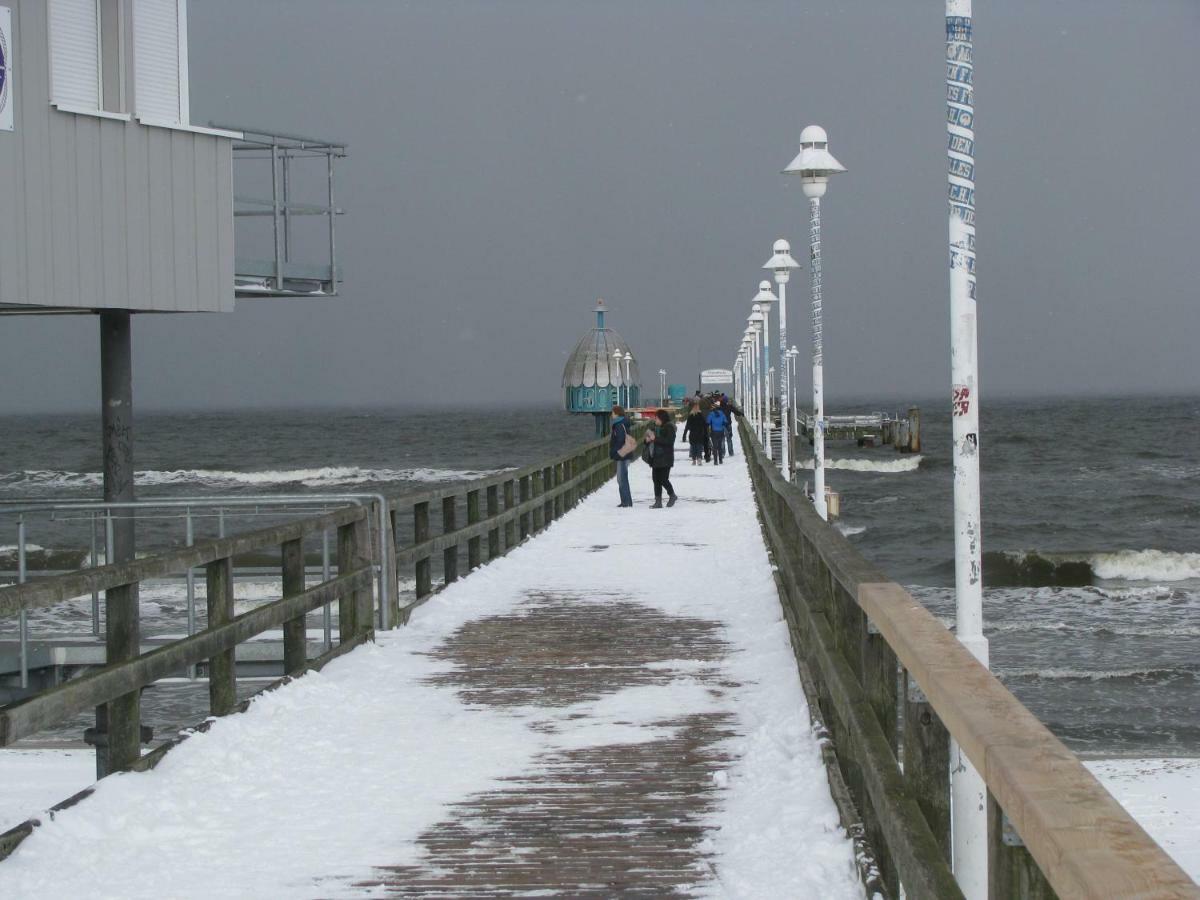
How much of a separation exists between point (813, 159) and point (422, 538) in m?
6.78

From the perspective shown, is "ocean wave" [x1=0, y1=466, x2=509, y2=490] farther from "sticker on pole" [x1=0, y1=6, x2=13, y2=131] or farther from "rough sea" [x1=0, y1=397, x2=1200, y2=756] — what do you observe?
"sticker on pole" [x1=0, y1=6, x2=13, y2=131]

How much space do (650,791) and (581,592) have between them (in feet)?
24.5

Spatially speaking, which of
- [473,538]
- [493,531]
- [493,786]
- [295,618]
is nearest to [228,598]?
[295,618]

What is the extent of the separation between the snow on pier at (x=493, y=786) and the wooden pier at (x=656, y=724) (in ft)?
0.08

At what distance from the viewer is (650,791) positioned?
668cm

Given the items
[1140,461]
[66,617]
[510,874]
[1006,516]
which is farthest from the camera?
[1140,461]

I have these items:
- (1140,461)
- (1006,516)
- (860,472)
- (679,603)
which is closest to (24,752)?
(679,603)

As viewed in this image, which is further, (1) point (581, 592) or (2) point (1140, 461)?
(2) point (1140, 461)

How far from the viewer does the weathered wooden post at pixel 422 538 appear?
12.6 meters

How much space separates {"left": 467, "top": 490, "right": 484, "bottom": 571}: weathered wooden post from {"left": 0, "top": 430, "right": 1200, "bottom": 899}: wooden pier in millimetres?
1469

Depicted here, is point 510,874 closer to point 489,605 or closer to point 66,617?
point 489,605

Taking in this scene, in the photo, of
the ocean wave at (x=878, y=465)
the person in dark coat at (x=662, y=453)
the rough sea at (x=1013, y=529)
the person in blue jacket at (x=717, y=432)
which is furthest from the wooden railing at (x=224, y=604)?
the ocean wave at (x=878, y=465)

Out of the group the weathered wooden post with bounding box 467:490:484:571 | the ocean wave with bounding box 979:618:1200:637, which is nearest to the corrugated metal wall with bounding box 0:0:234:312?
the weathered wooden post with bounding box 467:490:484:571

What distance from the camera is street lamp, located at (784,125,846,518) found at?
16.9 metres
